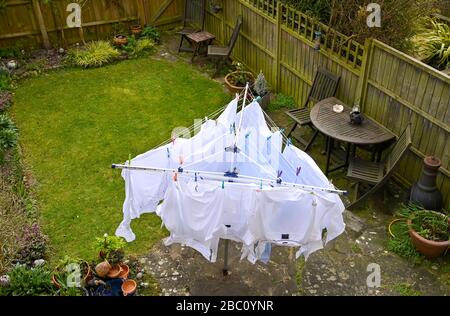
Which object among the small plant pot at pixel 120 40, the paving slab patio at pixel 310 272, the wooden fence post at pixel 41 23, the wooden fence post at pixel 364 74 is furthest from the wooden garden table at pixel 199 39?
the paving slab patio at pixel 310 272

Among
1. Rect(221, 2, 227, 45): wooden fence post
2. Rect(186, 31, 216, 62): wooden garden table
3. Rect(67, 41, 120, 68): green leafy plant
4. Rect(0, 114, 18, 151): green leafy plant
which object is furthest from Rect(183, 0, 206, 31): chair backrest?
Rect(0, 114, 18, 151): green leafy plant

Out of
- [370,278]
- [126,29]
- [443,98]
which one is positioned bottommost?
[370,278]

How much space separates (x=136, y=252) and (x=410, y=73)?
Result: 432 centimetres

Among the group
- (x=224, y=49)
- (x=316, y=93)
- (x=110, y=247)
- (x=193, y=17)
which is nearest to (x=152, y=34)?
(x=193, y=17)

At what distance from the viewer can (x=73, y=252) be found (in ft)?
18.8

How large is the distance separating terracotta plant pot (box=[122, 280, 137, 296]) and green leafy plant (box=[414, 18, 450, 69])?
19.4ft

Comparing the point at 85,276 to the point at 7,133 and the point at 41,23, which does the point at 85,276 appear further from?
the point at 41,23

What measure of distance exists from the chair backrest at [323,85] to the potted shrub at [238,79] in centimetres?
170

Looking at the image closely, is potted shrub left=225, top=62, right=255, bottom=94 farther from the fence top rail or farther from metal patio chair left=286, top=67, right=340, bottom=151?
the fence top rail

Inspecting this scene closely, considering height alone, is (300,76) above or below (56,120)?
above

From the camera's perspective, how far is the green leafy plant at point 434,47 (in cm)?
748

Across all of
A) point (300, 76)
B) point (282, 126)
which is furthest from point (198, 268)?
point (300, 76)

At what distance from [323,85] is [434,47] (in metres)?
2.06

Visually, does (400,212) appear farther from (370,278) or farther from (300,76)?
(300,76)
